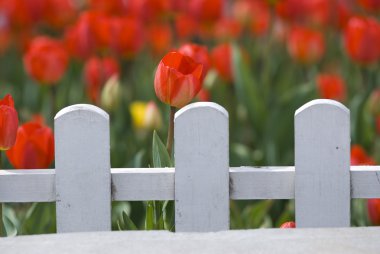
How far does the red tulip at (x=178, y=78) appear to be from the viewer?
1471 mm

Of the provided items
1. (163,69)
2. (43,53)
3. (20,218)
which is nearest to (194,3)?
(43,53)

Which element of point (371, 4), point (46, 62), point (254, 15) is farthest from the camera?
point (254, 15)

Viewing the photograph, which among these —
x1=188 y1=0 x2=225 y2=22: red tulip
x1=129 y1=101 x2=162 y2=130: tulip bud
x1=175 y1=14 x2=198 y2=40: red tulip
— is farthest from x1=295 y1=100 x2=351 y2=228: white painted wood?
x1=175 y1=14 x2=198 y2=40: red tulip

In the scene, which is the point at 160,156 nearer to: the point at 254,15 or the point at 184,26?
the point at 184,26

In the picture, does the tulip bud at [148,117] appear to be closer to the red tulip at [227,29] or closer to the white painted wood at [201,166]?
the white painted wood at [201,166]

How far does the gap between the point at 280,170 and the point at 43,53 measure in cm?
123

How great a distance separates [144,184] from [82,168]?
98 millimetres

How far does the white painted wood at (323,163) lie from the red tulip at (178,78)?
167 millimetres

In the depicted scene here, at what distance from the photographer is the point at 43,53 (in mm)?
2570

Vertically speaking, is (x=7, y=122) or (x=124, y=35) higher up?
(x=124, y=35)

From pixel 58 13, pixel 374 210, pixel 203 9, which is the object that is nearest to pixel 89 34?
pixel 203 9

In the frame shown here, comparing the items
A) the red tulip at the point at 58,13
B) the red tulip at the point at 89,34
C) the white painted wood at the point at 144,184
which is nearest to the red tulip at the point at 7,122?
the white painted wood at the point at 144,184

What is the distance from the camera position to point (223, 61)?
2707 mm

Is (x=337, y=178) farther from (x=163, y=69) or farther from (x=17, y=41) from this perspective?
(x=17, y=41)
